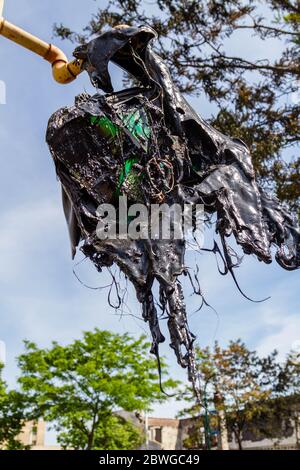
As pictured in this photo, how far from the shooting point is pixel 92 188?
1.76 metres

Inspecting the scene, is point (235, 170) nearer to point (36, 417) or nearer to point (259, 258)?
point (259, 258)

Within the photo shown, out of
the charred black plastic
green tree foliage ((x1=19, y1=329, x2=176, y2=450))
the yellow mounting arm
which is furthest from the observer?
green tree foliage ((x1=19, y1=329, x2=176, y2=450))

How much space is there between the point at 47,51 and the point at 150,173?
733 millimetres

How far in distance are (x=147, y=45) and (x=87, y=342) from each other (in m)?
15.8

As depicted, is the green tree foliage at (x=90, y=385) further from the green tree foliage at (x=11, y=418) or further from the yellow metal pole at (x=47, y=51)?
the yellow metal pole at (x=47, y=51)

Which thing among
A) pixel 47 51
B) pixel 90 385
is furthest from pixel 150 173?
pixel 90 385

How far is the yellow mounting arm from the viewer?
1972mm

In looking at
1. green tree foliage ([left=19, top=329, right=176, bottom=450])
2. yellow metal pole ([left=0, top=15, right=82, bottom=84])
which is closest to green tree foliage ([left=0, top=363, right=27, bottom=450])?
green tree foliage ([left=19, top=329, right=176, bottom=450])

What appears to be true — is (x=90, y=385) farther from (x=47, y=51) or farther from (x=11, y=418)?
(x=47, y=51)

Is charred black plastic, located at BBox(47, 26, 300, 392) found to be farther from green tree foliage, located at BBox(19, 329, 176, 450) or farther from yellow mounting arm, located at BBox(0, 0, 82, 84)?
green tree foliage, located at BBox(19, 329, 176, 450)

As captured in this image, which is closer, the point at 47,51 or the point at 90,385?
the point at 47,51

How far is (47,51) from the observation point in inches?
80.6

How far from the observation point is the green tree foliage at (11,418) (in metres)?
16.6

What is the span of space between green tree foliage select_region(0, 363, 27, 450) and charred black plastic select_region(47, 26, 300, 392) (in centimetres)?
1619
